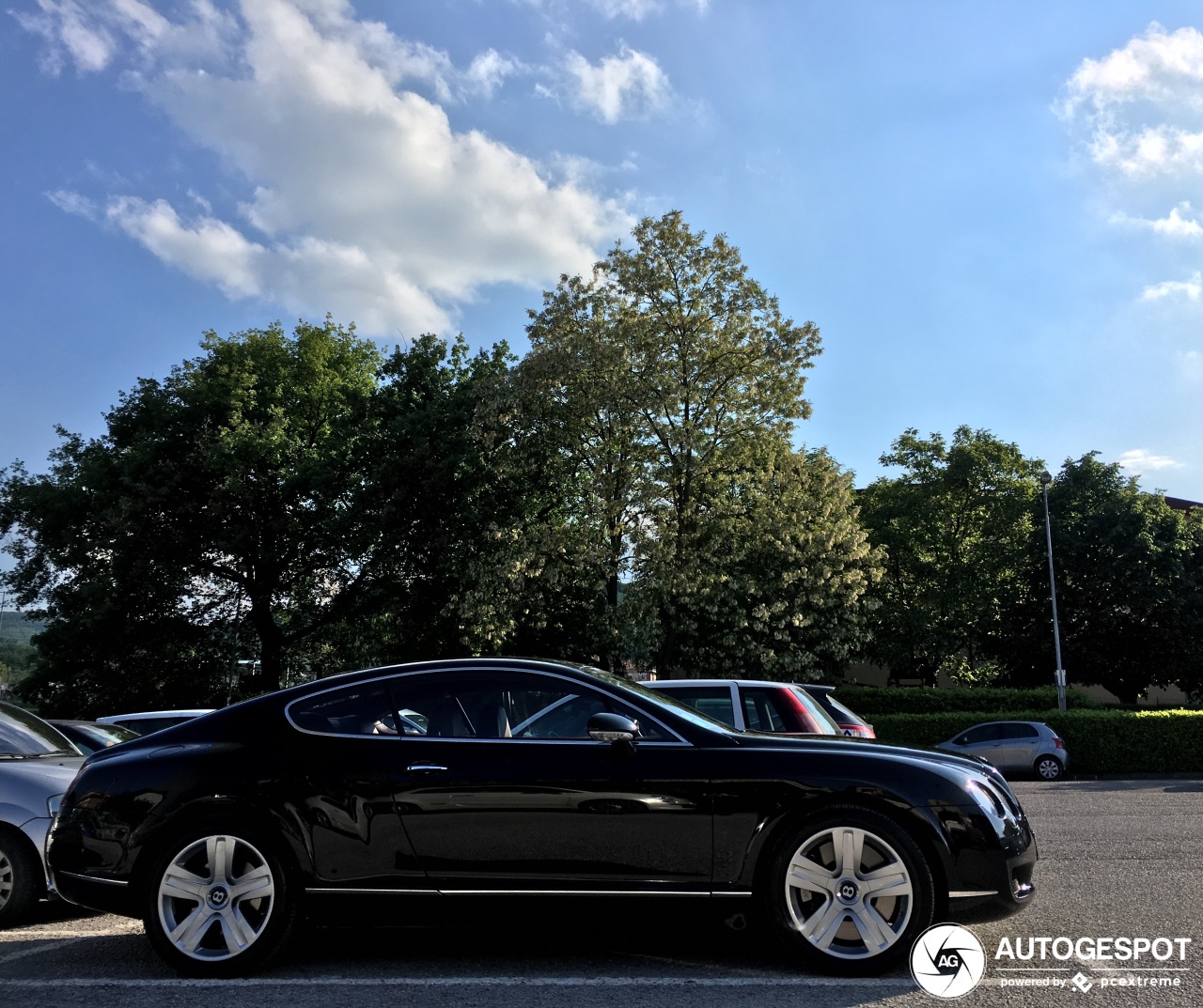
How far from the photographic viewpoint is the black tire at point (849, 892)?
4.64 m

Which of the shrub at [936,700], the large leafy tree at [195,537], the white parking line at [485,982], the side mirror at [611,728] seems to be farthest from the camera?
the large leafy tree at [195,537]

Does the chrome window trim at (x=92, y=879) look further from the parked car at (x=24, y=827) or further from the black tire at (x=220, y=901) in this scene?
the parked car at (x=24, y=827)

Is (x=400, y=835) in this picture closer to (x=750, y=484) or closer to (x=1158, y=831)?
(x=1158, y=831)

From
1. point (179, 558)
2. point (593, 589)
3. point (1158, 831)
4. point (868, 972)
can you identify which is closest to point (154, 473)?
point (179, 558)

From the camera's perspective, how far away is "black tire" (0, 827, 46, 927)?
6.17 metres

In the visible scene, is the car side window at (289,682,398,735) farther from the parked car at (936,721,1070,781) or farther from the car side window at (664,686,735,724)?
the parked car at (936,721,1070,781)

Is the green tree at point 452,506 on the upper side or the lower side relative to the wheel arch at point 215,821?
upper

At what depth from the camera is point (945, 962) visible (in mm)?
4633

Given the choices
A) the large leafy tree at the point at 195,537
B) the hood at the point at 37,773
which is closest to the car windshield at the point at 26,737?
the hood at the point at 37,773

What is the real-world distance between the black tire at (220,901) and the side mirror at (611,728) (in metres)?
1.62

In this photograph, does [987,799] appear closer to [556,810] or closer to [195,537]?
[556,810]

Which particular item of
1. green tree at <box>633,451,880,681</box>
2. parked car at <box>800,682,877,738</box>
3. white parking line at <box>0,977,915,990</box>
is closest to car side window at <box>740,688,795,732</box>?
parked car at <box>800,682,877,738</box>

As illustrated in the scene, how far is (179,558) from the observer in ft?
105

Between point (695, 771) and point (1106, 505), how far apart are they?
39.0 metres
